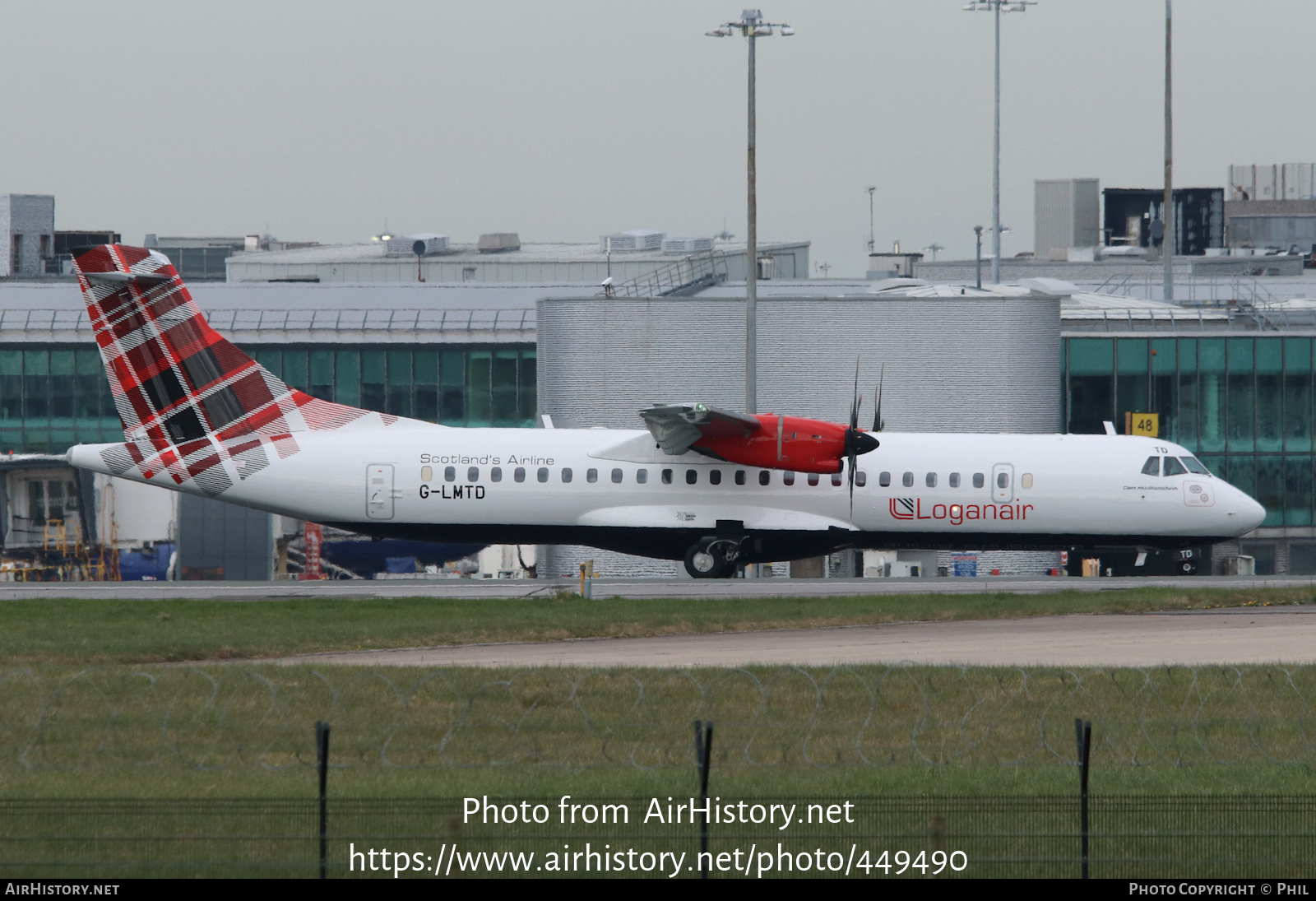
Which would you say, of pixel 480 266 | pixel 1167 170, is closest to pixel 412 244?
pixel 480 266

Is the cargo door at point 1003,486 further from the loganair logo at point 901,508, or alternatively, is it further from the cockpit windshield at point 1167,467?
the cockpit windshield at point 1167,467

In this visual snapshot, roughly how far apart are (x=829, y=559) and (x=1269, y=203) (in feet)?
318

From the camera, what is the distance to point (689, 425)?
121ft

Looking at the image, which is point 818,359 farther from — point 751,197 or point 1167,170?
point 1167,170

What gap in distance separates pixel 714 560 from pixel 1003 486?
7.35 m

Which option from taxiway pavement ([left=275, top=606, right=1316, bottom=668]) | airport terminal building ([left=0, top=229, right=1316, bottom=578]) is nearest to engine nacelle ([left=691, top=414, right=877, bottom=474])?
taxiway pavement ([left=275, top=606, right=1316, bottom=668])

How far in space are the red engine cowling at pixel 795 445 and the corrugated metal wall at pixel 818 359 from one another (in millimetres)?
17729

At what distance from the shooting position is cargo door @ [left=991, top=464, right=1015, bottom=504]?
123 feet

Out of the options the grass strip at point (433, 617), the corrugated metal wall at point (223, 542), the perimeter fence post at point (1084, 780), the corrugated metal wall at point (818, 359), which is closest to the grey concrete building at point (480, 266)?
the corrugated metal wall at point (818, 359)

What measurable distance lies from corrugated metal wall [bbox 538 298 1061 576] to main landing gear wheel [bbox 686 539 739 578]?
15.7 meters

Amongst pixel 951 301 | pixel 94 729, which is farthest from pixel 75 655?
pixel 951 301

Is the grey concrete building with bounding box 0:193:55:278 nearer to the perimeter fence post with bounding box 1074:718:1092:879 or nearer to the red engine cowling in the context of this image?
the red engine cowling

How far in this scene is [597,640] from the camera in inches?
1109

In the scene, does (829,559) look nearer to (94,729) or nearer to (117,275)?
(117,275)
